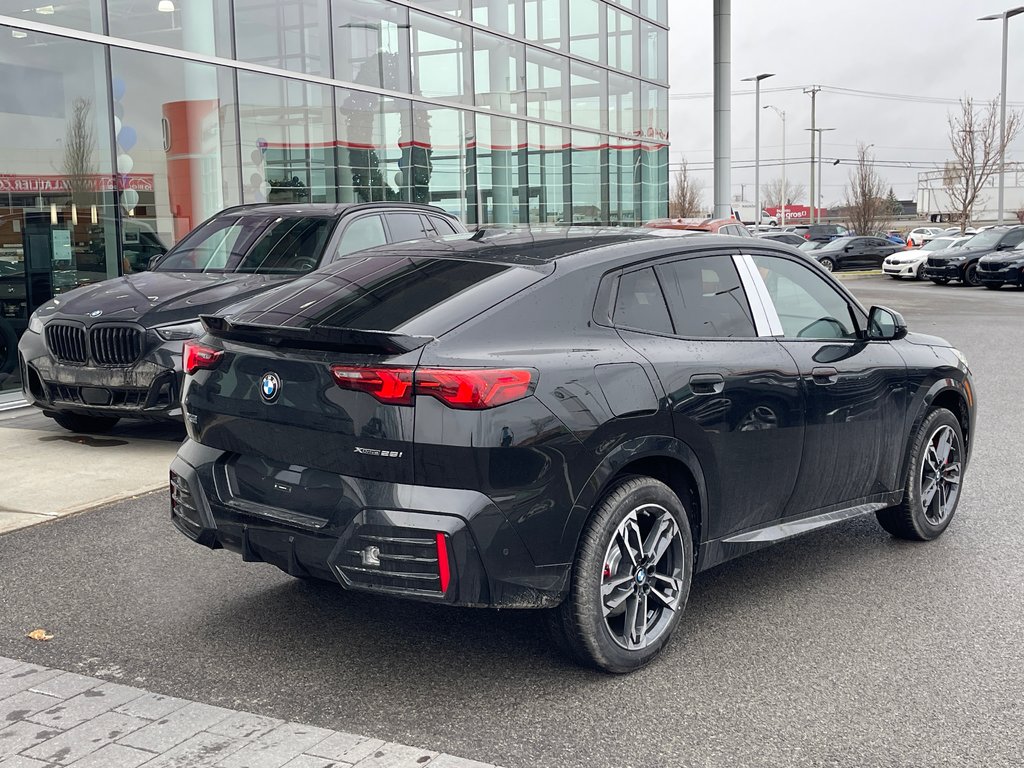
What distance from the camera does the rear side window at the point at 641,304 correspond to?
4391 millimetres

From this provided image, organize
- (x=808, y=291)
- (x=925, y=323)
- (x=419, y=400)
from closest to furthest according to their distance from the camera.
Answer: (x=419, y=400)
(x=808, y=291)
(x=925, y=323)

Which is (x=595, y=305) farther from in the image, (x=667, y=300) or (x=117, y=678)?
(x=117, y=678)

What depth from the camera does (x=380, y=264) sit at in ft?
15.4

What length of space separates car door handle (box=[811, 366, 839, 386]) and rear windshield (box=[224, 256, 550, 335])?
4.91ft

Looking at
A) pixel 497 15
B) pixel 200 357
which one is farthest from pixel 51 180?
pixel 497 15

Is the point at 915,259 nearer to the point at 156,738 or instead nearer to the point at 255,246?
the point at 255,246

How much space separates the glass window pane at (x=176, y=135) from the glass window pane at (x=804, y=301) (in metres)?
9.64

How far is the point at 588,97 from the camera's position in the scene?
2438 cm

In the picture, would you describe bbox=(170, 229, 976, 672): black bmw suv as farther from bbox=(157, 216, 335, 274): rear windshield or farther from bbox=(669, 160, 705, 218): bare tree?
bbox=(669, 160, 705, 218): bare tree

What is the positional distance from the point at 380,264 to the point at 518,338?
0.95 meters

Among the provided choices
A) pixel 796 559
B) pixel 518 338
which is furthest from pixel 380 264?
pixel 796 559

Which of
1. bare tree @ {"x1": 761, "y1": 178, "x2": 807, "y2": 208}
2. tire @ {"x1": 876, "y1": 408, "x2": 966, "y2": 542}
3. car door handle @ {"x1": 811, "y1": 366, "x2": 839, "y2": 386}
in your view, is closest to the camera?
car door handle @ {"x1": 811, "y1": 366, "x2": 839, "y2": 386}

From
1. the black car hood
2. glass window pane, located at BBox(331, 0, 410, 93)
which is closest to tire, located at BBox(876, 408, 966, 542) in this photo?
the black car hood

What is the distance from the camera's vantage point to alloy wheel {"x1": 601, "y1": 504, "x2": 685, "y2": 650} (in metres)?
4.14
